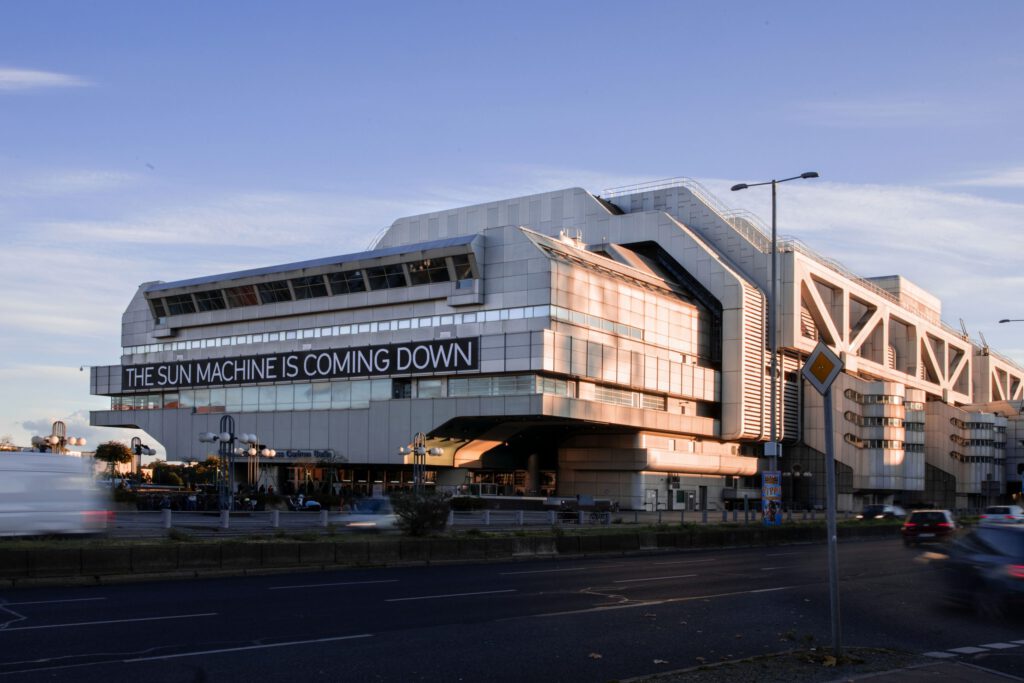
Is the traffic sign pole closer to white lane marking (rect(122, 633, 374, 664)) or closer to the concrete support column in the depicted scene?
white lane marking (rect(122, 633, 374, 664))

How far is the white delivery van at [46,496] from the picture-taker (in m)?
22.8

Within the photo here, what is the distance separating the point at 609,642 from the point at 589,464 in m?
61.2

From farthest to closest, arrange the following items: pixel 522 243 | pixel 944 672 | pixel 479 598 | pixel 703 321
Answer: pixel 703 321 → pixel 522 243 → pixel 479 598 → pixel 944 672

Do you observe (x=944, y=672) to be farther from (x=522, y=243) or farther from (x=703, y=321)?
(x=703, y=321)

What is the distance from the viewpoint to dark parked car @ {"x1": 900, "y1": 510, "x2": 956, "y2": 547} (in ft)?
118

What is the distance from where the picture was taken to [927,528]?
36281 millimetres

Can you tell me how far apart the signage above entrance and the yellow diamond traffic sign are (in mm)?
55134

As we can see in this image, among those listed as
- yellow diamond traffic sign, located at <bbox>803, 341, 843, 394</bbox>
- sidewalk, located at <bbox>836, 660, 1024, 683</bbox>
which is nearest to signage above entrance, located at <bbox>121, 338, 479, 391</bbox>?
yellow diamond traffic sign, located at <bbox>803, 341, 843, 394</bbox>

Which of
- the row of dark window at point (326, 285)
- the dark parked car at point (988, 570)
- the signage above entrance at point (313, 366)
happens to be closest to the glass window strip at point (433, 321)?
the row of dark window at point (326, 285)

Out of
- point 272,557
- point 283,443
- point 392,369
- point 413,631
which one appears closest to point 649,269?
point 392,369

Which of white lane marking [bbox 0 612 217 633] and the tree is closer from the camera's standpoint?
white lane marking [bbox 0 612 217 633]

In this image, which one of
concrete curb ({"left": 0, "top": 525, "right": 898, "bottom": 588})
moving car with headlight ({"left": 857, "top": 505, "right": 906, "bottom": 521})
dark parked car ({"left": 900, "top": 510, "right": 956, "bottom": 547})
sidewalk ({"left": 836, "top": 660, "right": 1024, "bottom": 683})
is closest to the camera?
sidewalk ({"left": 836, "top": 660, "right": 1024, "bottom": 683})

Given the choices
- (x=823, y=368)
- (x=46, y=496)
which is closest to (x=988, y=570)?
(x=823, y=368)

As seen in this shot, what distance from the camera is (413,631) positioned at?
12969mm
